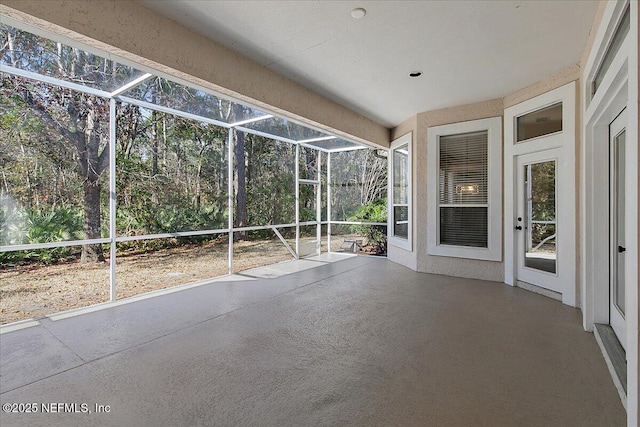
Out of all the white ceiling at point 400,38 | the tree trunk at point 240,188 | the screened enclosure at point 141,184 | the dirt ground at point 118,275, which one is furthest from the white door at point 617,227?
the tree trunk at point 240,188

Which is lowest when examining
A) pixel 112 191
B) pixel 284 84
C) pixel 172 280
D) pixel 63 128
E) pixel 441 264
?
pixel 172 280

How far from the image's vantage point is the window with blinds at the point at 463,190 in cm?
542

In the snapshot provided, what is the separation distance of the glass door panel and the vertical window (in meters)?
2.09

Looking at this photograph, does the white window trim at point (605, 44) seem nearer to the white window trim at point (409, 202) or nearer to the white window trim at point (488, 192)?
the white window trim at point (488, 192)

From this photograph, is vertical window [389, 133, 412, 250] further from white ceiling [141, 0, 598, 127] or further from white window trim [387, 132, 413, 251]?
white ceiling [141, 0, 598, 127]

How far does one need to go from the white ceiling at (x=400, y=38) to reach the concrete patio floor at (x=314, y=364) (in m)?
3.03

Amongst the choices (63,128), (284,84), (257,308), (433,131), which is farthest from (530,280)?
(63,128)

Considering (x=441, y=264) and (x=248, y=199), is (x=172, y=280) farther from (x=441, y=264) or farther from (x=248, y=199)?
(x=441, y=264)

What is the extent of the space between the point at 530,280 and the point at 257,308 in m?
4.09

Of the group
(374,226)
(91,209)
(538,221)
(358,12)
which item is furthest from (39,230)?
(538,221)

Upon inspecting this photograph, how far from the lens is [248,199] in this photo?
800cm

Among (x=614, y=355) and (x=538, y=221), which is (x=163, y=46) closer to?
(x=614, y=355)

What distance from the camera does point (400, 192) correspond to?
6941 mm

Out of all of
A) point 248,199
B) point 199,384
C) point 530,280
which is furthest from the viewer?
point 248,199
